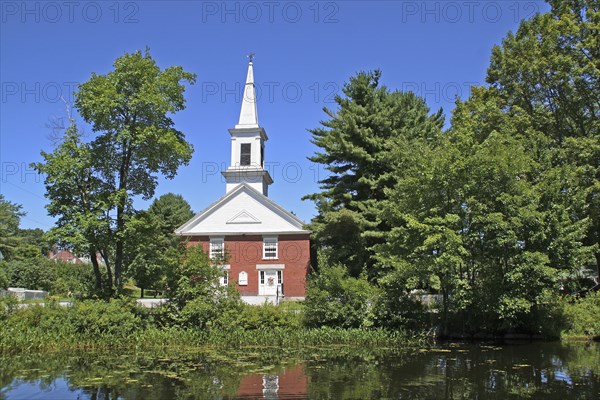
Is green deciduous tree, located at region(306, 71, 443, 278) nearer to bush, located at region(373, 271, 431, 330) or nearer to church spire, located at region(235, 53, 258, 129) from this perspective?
bush, located at region(373, 271, 431, 330)

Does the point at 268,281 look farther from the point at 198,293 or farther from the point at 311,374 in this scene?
the point at 311,374

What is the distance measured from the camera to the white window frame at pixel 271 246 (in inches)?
1601

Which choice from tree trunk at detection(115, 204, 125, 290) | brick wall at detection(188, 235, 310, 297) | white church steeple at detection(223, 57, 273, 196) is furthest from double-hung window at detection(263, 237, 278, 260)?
tree trunk at detection(115, 204, 125, 290)

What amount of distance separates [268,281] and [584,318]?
24.4m

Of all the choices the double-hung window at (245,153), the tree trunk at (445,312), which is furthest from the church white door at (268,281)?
the tree trunk at (445,312)

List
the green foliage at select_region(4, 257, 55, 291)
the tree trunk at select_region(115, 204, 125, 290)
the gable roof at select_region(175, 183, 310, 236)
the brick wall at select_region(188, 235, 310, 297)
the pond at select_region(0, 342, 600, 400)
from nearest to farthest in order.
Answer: the pond at select_region(0, 342, 600, 400)
the tree trunk at select_region(115, 204, 125, 290)
the brick wall at select_region(188, 235, 310, 297)
the gable roof at select_region(175, 183, 310, 236)
the green foliage at select_region(4, 257, 55, 291)

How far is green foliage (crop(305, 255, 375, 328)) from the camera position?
21.2 m

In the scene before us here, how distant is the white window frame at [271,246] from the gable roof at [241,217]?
57 centimetres

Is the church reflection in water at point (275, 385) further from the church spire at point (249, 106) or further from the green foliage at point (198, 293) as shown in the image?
the church spire at point (249, 106)

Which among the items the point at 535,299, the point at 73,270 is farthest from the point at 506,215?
the point at 73,270

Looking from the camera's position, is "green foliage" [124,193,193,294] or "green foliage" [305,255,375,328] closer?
"green foliage" [124,193,193,294]

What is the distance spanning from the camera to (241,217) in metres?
41.4

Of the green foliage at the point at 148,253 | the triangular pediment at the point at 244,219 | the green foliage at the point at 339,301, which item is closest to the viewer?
the green foliage at the point at 148,253

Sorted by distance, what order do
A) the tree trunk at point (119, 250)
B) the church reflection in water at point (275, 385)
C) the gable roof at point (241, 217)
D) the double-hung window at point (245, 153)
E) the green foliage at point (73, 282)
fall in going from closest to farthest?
1. the church reflection in water at point (275, 385)
2. the tree trunk at point (119, 250)
3. the green foliage at point (73, 282)
4. the gable roof at point (241, 217)
5. the double-hung window at point (245, 153)
